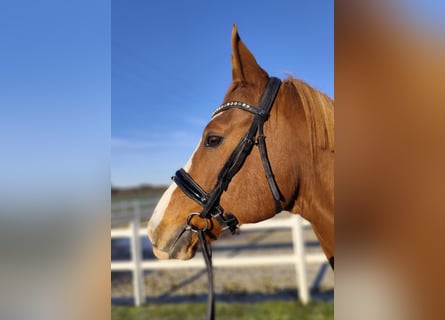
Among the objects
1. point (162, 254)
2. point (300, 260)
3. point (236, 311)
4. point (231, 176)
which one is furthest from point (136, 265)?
point (231, 176)

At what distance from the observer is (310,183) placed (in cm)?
74

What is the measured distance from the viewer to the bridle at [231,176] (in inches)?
29.5

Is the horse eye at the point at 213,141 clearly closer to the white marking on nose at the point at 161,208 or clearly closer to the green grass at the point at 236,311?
the white marking on nose at the point at 161,208

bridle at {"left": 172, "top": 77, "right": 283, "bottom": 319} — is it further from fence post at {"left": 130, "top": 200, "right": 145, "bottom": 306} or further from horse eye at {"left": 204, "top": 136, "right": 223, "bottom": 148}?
fence post at {"left": 130, "top": 200, "right": 145, "bottom": 306}

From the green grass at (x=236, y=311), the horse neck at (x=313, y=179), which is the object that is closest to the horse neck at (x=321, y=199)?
the horse neck at (x=313, y=179)

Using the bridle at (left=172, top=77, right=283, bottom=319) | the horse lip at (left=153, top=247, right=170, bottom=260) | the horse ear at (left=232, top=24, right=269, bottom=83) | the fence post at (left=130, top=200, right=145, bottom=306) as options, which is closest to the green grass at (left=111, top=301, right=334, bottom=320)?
the fence post at (left=130, top=200, right=145, bottom=306)

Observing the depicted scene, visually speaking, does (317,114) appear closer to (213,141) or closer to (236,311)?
(213,141)

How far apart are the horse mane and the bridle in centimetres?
7
